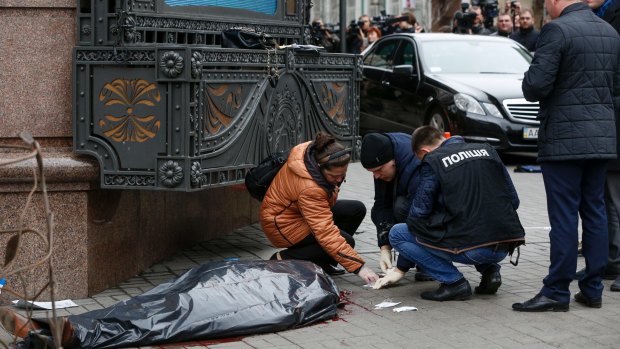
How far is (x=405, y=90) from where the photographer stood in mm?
15438

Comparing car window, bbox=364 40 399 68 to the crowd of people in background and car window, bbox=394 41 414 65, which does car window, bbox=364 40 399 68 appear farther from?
the crowd of people in background

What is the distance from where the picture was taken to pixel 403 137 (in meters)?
7.30

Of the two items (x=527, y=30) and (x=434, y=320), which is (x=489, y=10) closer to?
(x=527, y=30)

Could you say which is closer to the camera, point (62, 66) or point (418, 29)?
point (62, 66)

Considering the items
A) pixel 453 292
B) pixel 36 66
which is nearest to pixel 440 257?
pixel 453 292

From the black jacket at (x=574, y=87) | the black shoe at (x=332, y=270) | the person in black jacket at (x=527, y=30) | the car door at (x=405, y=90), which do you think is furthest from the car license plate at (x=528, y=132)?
the black jacket at (x=574, y=87)

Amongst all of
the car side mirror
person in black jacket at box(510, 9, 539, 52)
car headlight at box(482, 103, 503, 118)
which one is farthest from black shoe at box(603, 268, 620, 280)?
person in black jacket at box(510, 9, 539, 52)

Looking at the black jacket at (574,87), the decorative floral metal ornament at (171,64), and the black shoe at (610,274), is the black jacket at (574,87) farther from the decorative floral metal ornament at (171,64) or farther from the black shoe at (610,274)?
the decorative floral metal ornament at (171,64)

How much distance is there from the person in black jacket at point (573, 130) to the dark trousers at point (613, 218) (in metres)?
0.90

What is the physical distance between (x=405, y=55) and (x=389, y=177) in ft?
28.9

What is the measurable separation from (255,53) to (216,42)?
60 centimetres

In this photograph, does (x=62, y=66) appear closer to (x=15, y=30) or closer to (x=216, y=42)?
(x=15, y=30)

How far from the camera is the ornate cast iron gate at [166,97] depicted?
670 cm

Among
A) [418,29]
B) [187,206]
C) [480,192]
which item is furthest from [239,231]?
[418,29]
